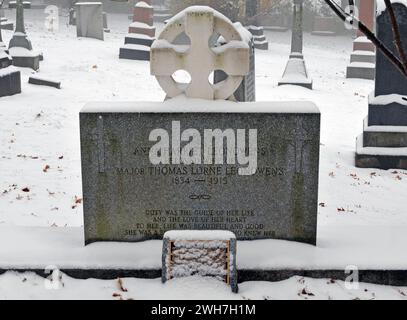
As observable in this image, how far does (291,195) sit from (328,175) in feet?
11.5

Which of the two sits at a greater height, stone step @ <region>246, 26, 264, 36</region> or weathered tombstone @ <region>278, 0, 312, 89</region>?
stone step @ <region>246, 26, 264, 36</region>

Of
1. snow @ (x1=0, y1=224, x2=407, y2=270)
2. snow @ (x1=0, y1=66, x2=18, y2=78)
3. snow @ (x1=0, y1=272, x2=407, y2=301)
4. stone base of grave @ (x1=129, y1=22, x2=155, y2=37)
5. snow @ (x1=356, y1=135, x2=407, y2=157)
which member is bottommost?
snow @ (x1=0, y1=272, x2=407, y2=301)

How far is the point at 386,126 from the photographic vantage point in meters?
8.63

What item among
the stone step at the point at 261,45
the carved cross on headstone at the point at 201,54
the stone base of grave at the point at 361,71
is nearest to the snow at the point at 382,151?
the carved cross on headstone at the point at 201,54

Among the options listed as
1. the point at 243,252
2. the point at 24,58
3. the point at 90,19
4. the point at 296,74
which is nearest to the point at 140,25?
the point at 90,19

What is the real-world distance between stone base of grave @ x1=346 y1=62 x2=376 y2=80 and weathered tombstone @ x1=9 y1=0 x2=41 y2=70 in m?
8.68

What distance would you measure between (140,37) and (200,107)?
14508 mm

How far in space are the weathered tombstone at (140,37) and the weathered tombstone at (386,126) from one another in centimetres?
1076

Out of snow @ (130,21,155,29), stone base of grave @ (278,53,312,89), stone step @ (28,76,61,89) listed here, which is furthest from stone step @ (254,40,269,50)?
stone step @ (28,76,61,89)

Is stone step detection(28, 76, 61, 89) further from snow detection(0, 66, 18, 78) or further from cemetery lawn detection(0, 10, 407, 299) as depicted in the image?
snow detection(0, 66, 18, 78)

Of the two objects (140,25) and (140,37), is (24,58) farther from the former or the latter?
(140,25)

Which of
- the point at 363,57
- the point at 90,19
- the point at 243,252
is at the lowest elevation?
the point at 243,252

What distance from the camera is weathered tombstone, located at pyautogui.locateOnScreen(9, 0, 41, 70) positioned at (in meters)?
14.9

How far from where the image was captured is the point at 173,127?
185 inches
